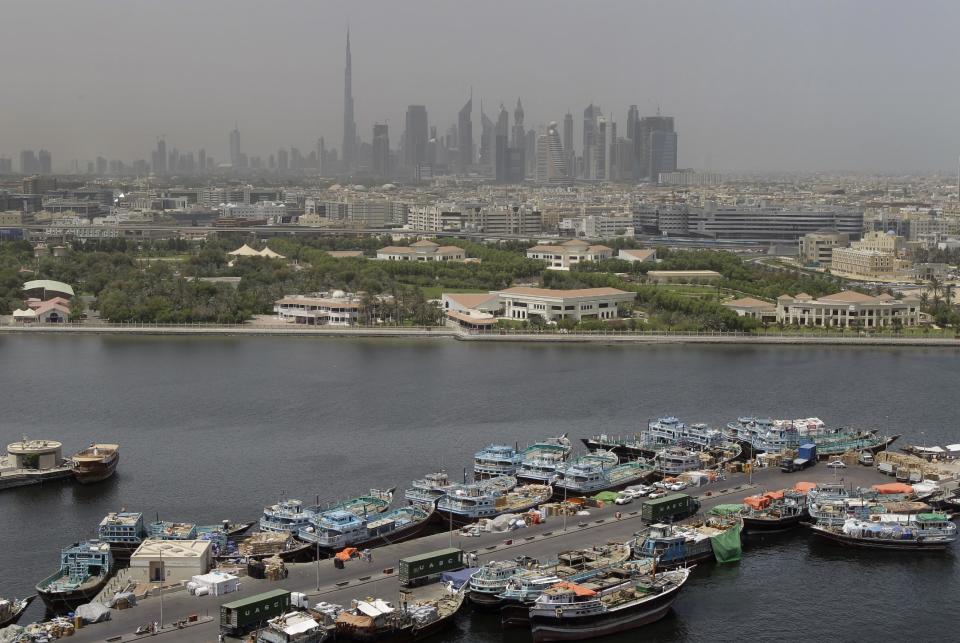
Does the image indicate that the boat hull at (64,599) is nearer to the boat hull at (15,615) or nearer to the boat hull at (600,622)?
the boat hull at (15,615)

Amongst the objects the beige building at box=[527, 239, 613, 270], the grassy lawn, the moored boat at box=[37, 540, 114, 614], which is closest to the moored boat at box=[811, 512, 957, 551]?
the moored boat at box=[37, 540, 114, 614]

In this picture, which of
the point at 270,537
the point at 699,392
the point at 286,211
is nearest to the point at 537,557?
the point at 270,537

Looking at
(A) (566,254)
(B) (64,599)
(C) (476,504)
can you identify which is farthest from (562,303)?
(B) (64,599)

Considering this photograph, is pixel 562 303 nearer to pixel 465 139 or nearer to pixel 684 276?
pixel 684 276

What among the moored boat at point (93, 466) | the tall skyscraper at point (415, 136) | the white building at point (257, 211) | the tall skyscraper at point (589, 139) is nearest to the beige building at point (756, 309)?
the moored boat at point (93, 466)

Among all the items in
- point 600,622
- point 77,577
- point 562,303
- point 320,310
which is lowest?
point 600,622

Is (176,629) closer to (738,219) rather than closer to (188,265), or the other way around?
(188,265)

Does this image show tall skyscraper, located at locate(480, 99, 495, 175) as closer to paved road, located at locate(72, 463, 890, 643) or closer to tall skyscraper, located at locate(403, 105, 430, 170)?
tall skyscraper, located at locate(403, 105, 430, 170)
